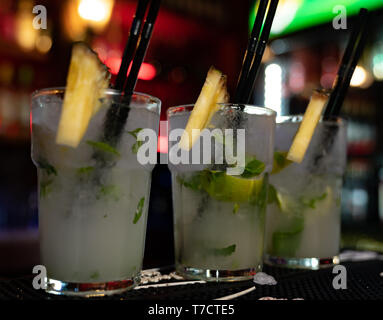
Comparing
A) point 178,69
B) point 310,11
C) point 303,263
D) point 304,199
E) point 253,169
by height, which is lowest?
point 303,263

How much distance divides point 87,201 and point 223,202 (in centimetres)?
32

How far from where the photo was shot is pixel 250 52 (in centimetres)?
103

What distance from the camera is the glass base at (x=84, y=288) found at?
2.75 feet

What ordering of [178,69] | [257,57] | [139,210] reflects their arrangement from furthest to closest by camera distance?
[178,69], [257,57], [139,210]

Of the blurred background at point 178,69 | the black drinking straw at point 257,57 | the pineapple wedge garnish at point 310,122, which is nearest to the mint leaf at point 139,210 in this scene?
the black drinking straw at point 257,57

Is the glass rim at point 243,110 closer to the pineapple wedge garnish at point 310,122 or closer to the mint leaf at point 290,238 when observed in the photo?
the pineapple wedge garnish at point 310,122

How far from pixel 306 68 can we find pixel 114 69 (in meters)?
2.20

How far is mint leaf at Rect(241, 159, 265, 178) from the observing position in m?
1.03

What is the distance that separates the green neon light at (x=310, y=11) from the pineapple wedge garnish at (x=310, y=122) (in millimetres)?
2436

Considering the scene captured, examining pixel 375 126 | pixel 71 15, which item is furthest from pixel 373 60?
pixel 71 15

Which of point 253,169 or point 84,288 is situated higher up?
point 253,169

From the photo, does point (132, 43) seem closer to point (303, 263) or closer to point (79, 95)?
point (79, 95)

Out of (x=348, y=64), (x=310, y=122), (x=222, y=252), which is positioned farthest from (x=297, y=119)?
(x=222, y=252)

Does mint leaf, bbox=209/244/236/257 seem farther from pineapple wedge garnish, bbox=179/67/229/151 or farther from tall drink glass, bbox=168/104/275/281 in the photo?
pineapple wedge garnish, bbox=179/67/229/151
